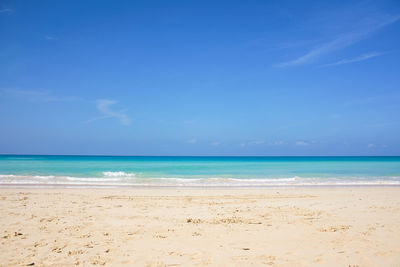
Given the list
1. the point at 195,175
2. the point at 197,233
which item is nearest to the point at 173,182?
the point at 195,175

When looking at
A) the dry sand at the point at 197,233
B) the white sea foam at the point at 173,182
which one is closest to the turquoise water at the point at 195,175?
the white sea foam at the point at 173,182

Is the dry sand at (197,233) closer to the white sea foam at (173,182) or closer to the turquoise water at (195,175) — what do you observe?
the white sea foam at (173,182)

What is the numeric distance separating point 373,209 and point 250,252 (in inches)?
261

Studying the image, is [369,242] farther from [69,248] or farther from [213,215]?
[69,248]

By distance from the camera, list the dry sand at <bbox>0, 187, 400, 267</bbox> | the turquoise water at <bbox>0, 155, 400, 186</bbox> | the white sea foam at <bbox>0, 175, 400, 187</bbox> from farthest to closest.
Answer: the turquoise water at <bbox>0, 155, 400, 186</bbox>
the white sea foam at <bbox>0, 175, 400, 187</bbox>
the dry sand at <bbox>0, 187, 400, 267</bbox>

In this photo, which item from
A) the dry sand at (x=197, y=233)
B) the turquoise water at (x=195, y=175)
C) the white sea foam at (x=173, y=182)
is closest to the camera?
the dry sand at (x=197, y=233)

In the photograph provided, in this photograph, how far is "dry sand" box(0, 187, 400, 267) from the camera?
4.94 m

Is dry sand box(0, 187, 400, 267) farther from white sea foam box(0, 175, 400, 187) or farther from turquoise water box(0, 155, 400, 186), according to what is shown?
turquoise water box(0, 155, 400, 186)

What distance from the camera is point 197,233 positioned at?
652 centimetres

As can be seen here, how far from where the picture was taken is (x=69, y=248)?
5363mm

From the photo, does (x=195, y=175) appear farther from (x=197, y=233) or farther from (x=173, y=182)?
(x=197, y=233)

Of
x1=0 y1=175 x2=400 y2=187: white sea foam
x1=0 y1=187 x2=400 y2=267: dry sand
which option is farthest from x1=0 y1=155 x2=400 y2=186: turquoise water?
x1=0 y1=187 x2=400 y2=267: dry sand

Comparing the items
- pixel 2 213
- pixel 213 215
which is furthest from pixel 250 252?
pixel 2 213

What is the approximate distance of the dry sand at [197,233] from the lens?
494 cm
